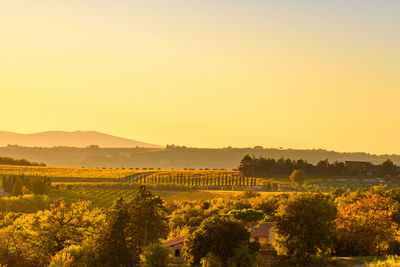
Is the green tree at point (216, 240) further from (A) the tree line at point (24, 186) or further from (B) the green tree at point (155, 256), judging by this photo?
(A) the tree line at point (24, 186)

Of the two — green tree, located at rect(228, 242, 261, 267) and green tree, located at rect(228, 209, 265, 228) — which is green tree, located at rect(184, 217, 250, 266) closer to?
green tree, located at rect(228, 242, 261, 267)

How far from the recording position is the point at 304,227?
7806 cm

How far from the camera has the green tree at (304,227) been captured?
76.9 meters

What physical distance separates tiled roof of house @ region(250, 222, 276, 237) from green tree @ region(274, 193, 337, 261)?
578 centimetres

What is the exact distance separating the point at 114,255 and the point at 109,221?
5616 millimetres

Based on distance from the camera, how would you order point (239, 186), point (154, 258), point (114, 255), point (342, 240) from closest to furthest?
point (154, 258)
point (114, 255)
point (342, 240)
point (239, 186)

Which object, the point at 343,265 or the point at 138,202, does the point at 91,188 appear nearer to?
the point at 138,202

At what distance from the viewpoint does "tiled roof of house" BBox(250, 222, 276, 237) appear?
279ft

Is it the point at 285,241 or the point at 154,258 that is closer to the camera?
the point at 154,258

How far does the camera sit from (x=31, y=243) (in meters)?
77.5

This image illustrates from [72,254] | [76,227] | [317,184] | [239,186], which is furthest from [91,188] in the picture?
[72,254]

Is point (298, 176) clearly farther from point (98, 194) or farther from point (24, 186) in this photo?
point (24, 186)

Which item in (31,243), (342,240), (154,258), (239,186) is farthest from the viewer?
(239,186)

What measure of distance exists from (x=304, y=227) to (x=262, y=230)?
10906 millimetres
